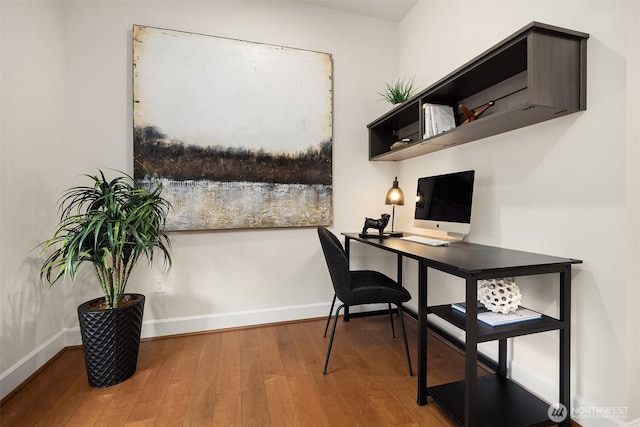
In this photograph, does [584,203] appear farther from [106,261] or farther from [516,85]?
[106,261]

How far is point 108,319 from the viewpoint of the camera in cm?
159

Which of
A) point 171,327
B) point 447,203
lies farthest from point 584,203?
point 171,327

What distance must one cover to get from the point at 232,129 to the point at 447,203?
5.51 ft

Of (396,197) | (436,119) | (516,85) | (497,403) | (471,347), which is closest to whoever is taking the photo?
(471,347)

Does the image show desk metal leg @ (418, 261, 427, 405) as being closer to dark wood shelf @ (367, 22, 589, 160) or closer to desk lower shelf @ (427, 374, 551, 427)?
desk lower shelf @ (427, 374, 551, 427)

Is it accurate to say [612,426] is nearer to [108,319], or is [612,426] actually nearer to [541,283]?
[541,283]

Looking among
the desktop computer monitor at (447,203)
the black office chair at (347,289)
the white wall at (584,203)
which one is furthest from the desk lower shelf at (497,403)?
the desktop computer monitor at (447,203)

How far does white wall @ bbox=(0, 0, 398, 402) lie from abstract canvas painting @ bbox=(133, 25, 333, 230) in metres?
0.11

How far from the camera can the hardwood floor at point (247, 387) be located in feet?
4.48

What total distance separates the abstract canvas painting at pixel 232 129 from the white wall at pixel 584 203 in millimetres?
1297

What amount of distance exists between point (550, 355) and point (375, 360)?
914 millimetres

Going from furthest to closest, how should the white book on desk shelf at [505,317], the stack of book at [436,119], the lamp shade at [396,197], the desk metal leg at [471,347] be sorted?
the lamp shade at [396,197] < the stack of book at [436,119] < the white book on desk shelf at [505,317] < the desk metal leg at [471,347]

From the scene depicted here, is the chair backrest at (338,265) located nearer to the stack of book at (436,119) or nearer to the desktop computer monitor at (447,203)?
the desktop computer monitor at (447,203)

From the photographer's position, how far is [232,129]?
2309mm
